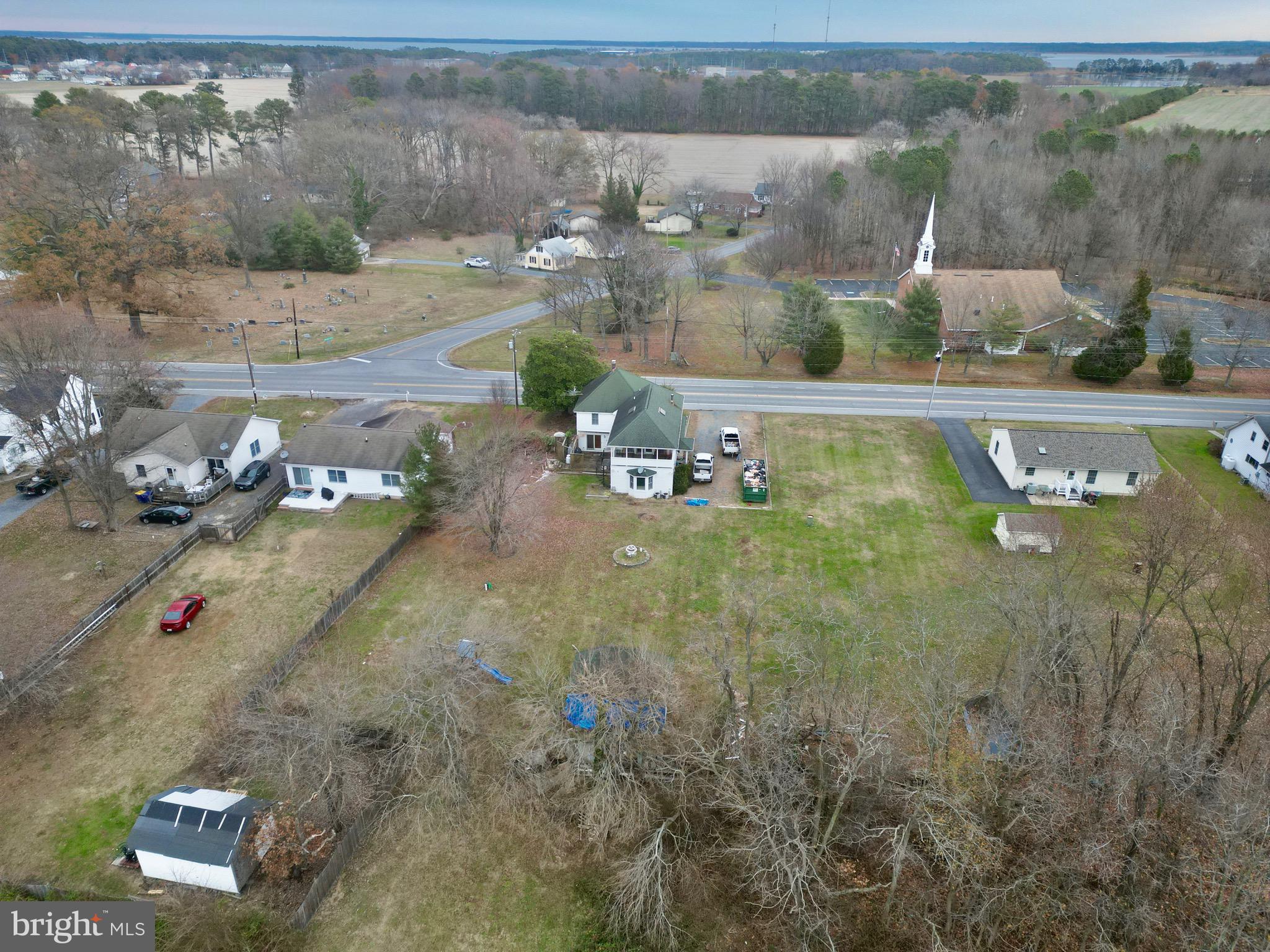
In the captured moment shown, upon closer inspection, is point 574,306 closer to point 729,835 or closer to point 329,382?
point 329,382

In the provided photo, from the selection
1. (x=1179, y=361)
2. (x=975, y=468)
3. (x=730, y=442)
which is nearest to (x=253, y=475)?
(x=730, y=442)

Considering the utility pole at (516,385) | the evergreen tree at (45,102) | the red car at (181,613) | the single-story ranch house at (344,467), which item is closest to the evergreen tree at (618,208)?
the utility pole at (516,385)

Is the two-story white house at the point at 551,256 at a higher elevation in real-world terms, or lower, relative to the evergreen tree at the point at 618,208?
lower

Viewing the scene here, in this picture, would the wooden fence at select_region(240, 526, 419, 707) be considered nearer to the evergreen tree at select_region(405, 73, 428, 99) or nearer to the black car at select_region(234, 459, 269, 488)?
the black car at select_region(234, 459, 269, 488)

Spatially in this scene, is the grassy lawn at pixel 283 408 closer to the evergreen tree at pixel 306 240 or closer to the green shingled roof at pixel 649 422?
the green shingled roof at pixel 649 422

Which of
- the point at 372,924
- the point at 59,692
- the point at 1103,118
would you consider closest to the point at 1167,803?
the point at 372,924
